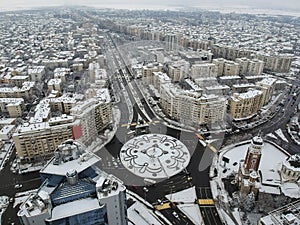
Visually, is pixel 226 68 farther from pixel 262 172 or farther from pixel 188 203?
pixel 188 203

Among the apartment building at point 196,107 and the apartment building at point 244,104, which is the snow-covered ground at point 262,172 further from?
the apartment building at point 196,107

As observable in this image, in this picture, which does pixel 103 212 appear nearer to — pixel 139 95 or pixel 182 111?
pixel 182 111

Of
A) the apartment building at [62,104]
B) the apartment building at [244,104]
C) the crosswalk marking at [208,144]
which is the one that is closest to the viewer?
the crosswalk marking at [208,144]

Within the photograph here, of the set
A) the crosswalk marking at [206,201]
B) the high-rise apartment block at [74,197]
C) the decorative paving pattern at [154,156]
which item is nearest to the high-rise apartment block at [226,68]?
the decorative paving pattern at [154,156]

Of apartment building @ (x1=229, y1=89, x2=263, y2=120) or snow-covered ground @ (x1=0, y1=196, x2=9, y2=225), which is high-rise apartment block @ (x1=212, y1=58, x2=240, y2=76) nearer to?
apartment building @ (x1=229, y1=89, x2=263, y2=120)

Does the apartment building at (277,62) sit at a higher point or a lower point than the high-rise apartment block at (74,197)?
lower

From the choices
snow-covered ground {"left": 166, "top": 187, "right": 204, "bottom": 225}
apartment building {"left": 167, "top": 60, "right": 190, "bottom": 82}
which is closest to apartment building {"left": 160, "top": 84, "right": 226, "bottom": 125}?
snow-covered ground {"left": 166, "top": 187, "right": 204, "bottom": 225}

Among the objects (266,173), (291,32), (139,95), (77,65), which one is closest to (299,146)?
(266,173)
